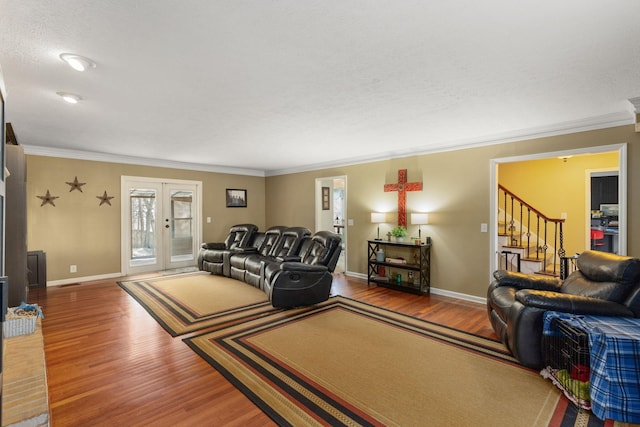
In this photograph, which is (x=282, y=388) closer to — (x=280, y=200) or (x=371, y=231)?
(x=371, y=231)

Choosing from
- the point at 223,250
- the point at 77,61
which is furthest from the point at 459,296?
the point at 77,61

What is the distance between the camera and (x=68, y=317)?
394cm

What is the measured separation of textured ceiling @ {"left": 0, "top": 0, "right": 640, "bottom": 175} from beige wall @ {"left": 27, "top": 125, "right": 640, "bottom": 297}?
1.83 feet

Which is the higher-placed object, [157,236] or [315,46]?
[315,46]

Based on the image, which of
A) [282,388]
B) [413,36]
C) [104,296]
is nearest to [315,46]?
[413,36]

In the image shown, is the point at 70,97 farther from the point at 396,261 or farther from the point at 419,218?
the point at 396,261

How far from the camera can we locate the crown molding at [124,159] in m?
5.44

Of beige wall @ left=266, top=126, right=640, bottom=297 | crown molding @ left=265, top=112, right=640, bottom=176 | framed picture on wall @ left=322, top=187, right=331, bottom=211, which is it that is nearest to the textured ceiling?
crown molding @ left=265, top=112, right=640, bottom=176

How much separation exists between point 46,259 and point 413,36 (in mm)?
6656

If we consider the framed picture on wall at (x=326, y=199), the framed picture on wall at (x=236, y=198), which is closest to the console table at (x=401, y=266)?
the framed picture on wall at (x=326, y=199)

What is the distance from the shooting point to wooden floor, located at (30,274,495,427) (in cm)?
209

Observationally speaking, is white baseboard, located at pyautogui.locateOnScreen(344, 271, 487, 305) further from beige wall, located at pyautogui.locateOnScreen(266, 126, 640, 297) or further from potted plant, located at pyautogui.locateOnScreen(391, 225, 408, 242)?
potted plant, located at pyautogui.locateOnScreen(391, 225, 408, 242)

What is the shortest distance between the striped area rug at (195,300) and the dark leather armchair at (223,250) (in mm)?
234

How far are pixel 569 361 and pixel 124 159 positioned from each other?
24.4 ft
